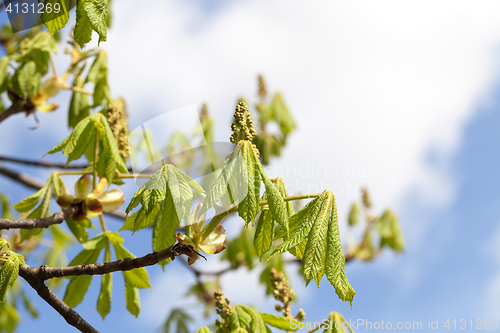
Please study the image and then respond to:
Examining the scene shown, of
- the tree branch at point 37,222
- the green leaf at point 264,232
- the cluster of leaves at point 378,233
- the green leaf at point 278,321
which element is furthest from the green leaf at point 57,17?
the cluster of leaves at point 378,233


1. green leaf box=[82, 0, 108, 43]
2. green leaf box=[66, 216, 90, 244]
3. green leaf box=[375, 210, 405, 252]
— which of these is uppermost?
green leaf box=[375, 210, 405, 252]

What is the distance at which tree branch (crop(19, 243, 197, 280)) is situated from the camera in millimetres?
1429

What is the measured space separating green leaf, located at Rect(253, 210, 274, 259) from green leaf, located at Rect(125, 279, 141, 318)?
3.05ft

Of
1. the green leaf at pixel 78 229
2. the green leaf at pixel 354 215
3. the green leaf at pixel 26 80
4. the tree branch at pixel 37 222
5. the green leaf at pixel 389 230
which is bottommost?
the tree branch at pixel 37 222

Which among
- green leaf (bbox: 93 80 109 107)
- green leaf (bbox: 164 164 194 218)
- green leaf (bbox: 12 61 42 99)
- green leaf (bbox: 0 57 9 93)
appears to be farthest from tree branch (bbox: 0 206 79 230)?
green leaf (bbox: 0 57 9 93)

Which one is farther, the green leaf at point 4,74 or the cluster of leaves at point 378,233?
the cluster of leaves at point 378,233

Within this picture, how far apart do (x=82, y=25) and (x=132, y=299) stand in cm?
134

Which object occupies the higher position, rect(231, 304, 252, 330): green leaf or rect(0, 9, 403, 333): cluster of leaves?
rect(0, 9, 403, 333): cluster of leaves

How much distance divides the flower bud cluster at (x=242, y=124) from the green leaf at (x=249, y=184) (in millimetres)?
27

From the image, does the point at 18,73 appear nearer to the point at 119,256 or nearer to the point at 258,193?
the point at 119,256

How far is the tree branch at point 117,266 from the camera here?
1429 mm

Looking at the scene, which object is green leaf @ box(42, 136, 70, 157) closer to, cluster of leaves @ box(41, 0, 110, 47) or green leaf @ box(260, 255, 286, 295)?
cluster of leaves @ box(41, 0, 110, 47)

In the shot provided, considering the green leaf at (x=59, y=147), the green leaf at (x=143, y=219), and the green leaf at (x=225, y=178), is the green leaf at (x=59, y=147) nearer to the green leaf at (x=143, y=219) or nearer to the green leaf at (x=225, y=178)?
the green leaf at (x=143, y=219)

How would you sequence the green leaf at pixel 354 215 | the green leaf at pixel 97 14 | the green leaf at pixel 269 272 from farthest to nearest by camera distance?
the green leaf at pixel 354 215 < the green leaf at pixel 269 272 < the green leaf at pixel 97 14
